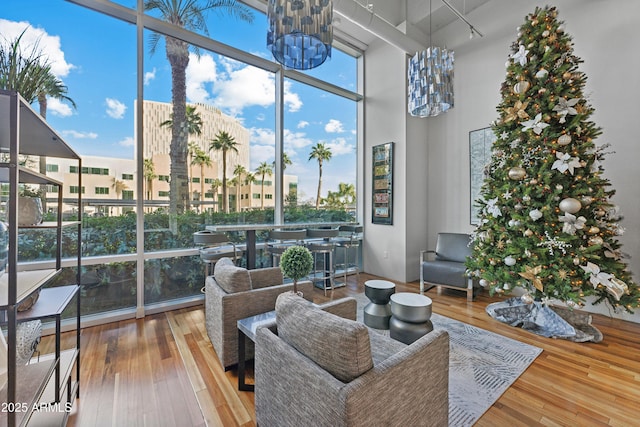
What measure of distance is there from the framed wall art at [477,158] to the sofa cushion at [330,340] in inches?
161

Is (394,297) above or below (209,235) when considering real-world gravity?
below

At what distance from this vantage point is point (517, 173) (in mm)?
3039

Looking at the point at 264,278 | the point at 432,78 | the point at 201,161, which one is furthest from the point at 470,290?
the point at 201,161

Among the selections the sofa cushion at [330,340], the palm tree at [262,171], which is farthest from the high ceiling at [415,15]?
the sofa cushion at [330,340]

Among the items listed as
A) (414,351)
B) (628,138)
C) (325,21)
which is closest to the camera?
(414,351)

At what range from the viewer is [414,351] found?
128cm

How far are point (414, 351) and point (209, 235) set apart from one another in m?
2.69

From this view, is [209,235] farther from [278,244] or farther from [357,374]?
[357,374]

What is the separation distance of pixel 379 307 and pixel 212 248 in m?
2.38

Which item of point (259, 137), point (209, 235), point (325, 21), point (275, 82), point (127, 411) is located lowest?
point (127, 411)

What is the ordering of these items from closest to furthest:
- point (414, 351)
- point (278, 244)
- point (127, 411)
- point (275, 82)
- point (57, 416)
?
1. point (414, 351)
2. point (57, 416)
3. point (127, 411)
4. point (278, 244)
5. point (275, 82)

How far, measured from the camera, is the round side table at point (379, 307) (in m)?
2.57

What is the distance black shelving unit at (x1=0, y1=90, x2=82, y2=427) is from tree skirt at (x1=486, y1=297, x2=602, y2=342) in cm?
400

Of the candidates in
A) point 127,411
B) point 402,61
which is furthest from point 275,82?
point 127,411
